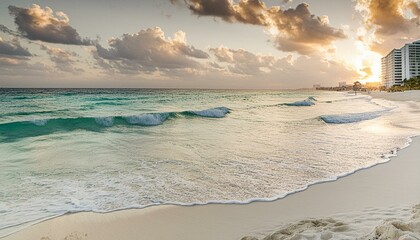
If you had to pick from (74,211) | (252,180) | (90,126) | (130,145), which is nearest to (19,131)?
(90,126)

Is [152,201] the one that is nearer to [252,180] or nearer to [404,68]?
[252,180]

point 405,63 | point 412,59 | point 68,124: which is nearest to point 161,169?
point 68,124

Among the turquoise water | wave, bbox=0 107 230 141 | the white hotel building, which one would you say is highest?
the white hotel building

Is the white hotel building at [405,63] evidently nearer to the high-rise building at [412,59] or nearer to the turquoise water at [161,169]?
the high-rise building at [412,59]

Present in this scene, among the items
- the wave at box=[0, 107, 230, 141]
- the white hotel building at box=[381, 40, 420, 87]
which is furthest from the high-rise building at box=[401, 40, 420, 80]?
the wave at box=[0, 107, 230, 141]

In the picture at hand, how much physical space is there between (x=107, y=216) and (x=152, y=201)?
3.15 feet

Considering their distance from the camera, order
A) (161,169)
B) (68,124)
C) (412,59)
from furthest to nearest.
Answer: (412,59) < (68,124) < (161,169)

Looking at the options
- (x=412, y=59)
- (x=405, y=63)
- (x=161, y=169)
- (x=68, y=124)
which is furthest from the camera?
(x=405, y=63)

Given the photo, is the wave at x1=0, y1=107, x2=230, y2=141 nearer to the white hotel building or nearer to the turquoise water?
the turquoise water

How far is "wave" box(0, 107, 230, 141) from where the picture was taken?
17.5 metres

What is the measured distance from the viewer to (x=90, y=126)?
20328 millimetres

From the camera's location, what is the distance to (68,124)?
2061cm

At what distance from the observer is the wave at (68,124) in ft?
57.4

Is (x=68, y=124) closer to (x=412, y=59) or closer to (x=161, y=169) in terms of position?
(x=161, y=169)
